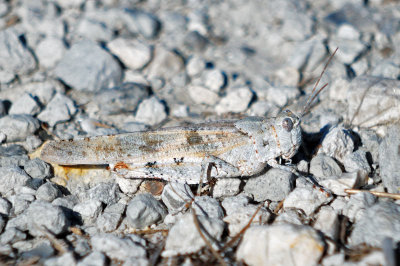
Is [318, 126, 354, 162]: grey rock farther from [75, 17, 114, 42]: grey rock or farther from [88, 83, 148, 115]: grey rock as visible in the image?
[75, 17, 114, 42]: grey rock

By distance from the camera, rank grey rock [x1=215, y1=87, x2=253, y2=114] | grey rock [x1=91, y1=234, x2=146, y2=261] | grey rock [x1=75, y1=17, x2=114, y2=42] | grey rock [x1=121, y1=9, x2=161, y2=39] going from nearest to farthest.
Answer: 1. grey rock [x1=91, y1=234, x2=146, y2=261]
2. grey rock [x1=215, y1=87, x2=253, y2=114]
3. grey rock [x1=75, y1=17, x2=114, y2=42]
4. grey rock [x1=121, y1=9, x2=161, y2=39]

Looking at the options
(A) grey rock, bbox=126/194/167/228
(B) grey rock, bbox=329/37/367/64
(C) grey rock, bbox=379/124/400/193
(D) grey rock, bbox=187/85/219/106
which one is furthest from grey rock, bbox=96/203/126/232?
(B) grey rock, bbox=329/37/367/64

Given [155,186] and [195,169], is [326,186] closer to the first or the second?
[195,169]

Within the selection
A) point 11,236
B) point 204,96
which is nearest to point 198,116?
point 204,96

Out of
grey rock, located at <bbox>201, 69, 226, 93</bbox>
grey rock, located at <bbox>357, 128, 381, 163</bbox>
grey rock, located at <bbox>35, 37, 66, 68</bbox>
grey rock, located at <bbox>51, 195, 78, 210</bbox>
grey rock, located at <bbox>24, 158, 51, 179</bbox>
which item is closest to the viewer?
grey rock, located at <bbox>51, 195, 78, 210</bbox>

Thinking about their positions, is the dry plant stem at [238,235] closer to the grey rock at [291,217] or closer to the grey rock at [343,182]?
the grey rock at [291,217]
